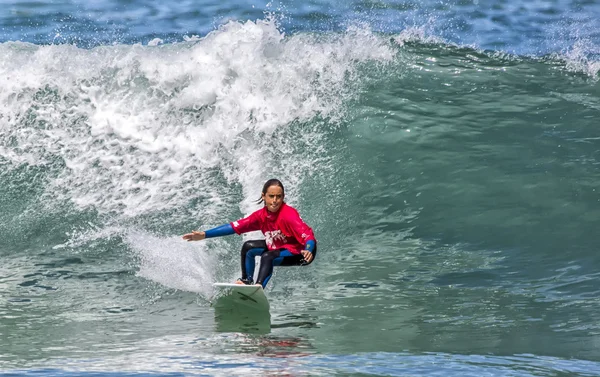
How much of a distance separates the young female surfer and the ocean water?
16.8 inches

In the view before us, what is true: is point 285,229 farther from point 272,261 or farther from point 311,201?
point 311,201

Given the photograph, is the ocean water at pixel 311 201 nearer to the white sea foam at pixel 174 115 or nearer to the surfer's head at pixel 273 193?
the white sea foam at pixel 174 115

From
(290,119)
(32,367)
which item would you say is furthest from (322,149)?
(32,367)

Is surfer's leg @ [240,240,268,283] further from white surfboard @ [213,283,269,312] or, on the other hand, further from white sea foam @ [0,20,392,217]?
white sea foam @ [0,20,392,217]

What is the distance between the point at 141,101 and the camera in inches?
471

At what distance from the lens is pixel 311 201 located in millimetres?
9945

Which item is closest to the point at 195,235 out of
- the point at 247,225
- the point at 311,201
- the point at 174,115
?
the point at 247,225

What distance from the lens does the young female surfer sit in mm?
7332

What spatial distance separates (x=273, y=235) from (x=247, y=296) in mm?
615

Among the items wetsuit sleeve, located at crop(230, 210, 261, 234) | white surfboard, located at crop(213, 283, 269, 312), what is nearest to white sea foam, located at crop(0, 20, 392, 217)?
wetsuit sleeve, located at crop(230, 210, 261, 234)

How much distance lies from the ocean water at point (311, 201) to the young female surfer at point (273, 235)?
425 millimetres

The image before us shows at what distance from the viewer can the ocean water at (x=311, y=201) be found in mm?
6289

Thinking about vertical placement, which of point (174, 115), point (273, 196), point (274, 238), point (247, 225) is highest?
point (174, 115)

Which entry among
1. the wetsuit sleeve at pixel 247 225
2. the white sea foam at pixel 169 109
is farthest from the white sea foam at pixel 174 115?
the wetsuit sleeve at pixel 247 225
